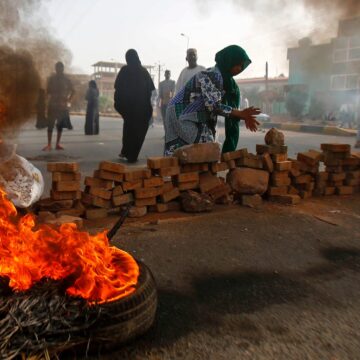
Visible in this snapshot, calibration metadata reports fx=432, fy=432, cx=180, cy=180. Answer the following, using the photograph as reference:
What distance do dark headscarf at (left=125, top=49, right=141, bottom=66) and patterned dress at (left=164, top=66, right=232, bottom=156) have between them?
3.75m

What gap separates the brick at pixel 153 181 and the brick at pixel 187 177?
0.21 meters

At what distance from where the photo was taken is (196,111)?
15.7 feet

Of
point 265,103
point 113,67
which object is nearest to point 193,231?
point 113,67

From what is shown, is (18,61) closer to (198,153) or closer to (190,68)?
(198,153)

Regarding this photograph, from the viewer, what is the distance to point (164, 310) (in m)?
2.70

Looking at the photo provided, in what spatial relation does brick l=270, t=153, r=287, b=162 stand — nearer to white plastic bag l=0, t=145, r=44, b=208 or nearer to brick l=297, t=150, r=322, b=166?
brick l=297, t=150, r=322, b=166

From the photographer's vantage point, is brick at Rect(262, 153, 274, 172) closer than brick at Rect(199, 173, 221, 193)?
No

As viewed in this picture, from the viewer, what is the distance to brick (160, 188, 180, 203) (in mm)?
4656

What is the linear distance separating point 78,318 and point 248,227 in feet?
8.59

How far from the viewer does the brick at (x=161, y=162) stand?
4562 mm

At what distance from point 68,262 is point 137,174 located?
223 centimetres

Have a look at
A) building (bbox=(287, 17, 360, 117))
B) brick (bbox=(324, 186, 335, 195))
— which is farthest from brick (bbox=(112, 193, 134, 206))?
building (bbox=(287, 17, 360, 117))

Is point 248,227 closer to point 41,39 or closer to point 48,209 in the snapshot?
point 48,209

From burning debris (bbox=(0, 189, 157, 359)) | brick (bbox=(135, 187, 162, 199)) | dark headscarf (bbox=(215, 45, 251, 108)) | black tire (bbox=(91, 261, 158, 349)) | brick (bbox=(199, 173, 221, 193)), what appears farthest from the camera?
brick (bbox=(199, 173, 221, 193))
